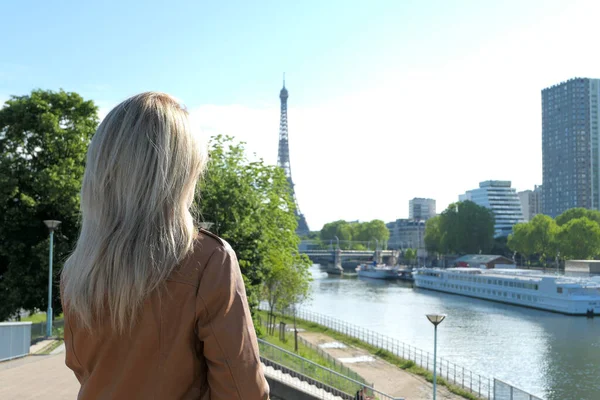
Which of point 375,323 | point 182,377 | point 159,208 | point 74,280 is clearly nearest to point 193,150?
point 159,208

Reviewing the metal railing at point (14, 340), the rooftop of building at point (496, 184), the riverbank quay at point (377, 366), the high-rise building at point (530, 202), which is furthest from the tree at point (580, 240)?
the high-rise building at point (530, 202)

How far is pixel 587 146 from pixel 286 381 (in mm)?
112584

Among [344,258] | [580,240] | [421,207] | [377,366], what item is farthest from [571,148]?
[377,366]

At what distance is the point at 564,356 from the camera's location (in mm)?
24375

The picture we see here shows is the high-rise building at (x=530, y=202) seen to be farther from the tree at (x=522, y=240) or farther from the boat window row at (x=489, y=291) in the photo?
the boat window row at (x=489, y=291)

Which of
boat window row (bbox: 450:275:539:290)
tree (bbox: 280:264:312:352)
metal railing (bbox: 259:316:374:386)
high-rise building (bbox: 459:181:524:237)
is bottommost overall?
metal railing (bbox: 259:316:374:386)

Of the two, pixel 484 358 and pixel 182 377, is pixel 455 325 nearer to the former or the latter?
pixel 484 358

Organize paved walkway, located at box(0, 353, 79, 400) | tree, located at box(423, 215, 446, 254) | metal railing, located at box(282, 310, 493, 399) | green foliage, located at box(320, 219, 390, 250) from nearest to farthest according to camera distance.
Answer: paved walkway, located at box(0, 353, 79, 400) < metal railing, located at box(282, 310, 493, 399) < tree, located at box(423, 215, 446, 254) < green foliage, located at box(320, 219, 390, 250)

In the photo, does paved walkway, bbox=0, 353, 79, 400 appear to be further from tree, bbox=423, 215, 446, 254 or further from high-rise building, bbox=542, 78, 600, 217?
high-rise building, bbox=542, 78, 600, 217

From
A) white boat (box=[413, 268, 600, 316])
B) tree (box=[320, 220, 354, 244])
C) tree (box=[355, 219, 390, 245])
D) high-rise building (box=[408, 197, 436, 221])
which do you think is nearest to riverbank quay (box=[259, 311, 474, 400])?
white boat (box=[413, 268, 600, 316])

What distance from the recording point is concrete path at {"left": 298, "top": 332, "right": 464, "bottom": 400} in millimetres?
17859

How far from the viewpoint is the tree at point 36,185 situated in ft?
56.3

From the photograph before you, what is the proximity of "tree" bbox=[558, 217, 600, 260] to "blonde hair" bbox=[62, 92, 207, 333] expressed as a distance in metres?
66.6

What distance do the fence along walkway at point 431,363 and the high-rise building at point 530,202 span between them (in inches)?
4297
